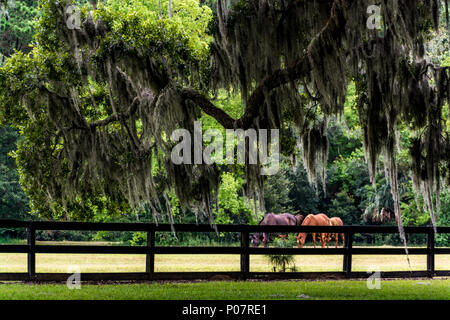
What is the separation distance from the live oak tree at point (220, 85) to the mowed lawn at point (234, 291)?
63.5 inches

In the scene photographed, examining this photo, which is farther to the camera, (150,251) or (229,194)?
(229,194)

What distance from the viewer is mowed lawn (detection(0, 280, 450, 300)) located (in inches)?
383

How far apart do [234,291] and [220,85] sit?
12.2 feet

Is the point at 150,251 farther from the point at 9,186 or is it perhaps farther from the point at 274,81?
the point at 9,186

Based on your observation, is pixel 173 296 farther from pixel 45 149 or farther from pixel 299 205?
pixel 299 205

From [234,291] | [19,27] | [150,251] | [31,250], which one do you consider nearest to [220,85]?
[234,291]

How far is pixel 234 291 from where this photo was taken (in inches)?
417

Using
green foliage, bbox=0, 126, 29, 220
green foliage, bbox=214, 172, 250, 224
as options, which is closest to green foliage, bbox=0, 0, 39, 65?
green foliage, bbox=0, 126, 29, 220

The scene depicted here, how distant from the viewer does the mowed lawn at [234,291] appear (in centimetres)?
973

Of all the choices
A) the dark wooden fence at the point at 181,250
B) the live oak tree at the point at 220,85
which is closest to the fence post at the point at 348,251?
the dark wooden fence at the point at 181,250

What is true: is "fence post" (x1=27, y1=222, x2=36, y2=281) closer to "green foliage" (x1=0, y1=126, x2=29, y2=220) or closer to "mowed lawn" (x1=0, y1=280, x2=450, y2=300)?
"mowed lawn" (x1=0, y1=280, x2=450, y2=300)

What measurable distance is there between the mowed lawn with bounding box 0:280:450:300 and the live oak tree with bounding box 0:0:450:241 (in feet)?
5.29

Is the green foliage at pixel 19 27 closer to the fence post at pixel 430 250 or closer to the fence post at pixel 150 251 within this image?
the fence post at pixel 150 251

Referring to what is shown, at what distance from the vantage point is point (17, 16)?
91.4ft
